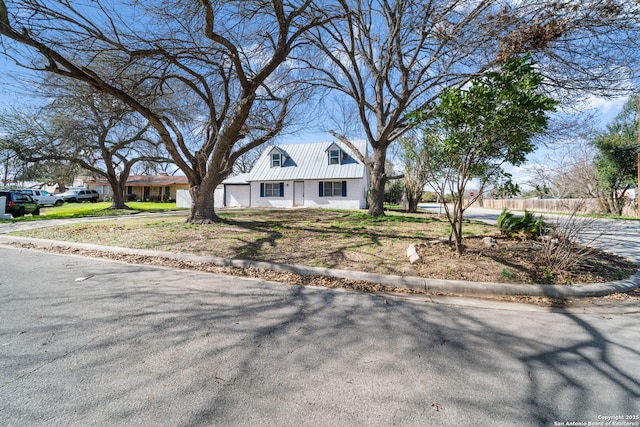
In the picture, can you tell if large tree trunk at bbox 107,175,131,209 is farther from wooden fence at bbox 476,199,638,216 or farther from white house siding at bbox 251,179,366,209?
wooden fence at bbox 476,199,638,216

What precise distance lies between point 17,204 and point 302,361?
74.0ft

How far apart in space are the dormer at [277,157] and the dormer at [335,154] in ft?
13.4

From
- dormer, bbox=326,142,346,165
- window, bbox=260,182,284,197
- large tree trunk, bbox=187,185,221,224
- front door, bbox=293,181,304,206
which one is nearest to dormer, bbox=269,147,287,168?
window, bbox=260,182,284,197

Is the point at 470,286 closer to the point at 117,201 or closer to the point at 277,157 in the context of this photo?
the point at 277,157

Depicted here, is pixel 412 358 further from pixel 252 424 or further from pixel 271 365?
pixel 252 424

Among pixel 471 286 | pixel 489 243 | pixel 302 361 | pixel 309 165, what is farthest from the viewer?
pixel 309 165

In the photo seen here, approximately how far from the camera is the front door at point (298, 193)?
73.6 feet

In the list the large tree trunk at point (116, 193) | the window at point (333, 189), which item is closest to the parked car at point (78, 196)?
the large tree trunk at point (116, 193)

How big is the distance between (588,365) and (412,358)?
5.05ft

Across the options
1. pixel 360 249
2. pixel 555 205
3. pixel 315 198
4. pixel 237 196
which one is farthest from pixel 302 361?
pixel 237 196

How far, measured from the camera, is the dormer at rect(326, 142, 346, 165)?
21891 mm

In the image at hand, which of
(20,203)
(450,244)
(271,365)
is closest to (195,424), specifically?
(271,365)

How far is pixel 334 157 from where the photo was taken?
2205cm

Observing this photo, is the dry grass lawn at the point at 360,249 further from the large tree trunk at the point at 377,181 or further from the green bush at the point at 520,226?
the large tree trunk at the point at 377,181
